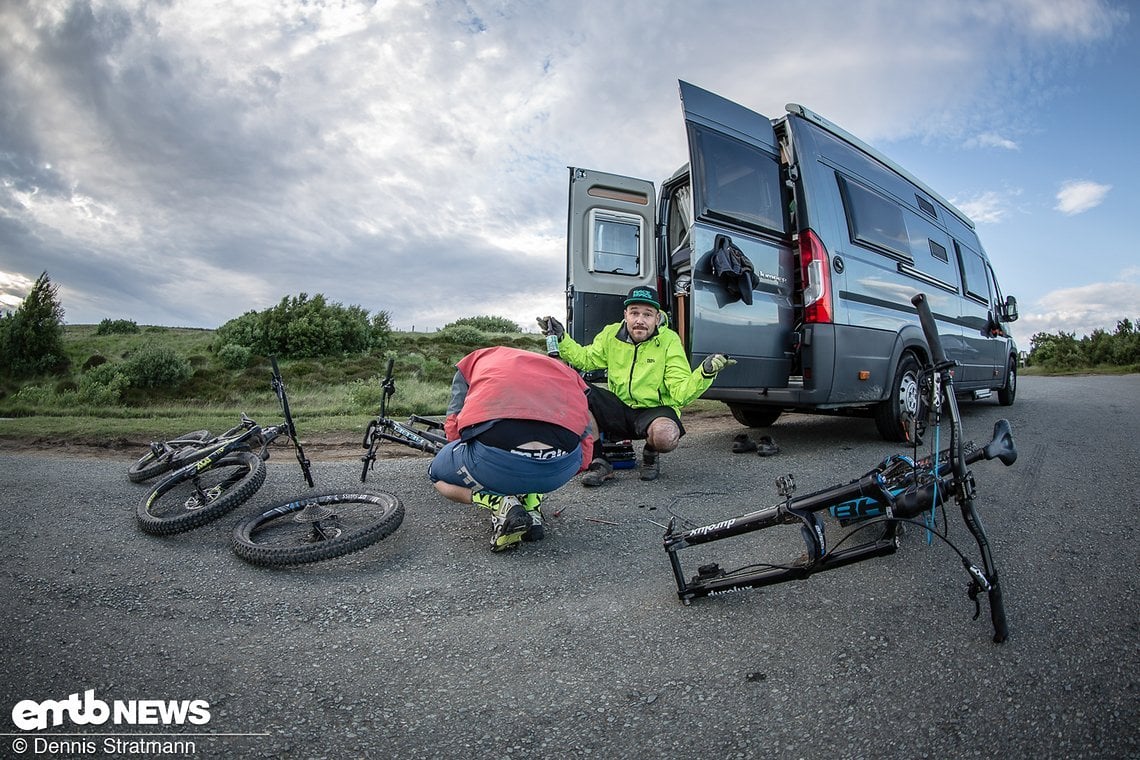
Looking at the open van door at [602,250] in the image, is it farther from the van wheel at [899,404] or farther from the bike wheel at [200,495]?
the bike wheel at [200,495]

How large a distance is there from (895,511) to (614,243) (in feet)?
13.8

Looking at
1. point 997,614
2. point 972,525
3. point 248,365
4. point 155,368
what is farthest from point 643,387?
point 248,365

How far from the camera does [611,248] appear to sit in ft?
→ 19.0

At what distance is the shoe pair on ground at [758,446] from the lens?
4.95m

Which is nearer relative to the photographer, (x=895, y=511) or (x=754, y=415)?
(x=895, y=511)

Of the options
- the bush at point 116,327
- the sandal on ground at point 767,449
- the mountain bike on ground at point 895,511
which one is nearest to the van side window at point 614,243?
the sandal on ground at point 767,449

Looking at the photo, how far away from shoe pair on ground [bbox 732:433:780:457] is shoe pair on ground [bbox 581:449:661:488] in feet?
3.75

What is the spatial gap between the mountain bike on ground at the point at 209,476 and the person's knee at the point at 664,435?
2.51 metres

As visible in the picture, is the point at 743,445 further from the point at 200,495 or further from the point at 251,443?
the point at 200,495

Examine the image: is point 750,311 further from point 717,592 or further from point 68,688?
point 68,688

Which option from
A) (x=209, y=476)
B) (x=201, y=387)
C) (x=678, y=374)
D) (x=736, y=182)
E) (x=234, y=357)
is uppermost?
(x=736, y=182)

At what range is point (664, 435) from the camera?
4082 mm

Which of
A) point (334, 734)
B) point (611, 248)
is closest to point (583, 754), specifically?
point (334, 734)

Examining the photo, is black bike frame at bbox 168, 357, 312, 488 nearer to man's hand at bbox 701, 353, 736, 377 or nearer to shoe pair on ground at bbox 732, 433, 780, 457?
man's hand at bbox 701, 353, 736, 377
